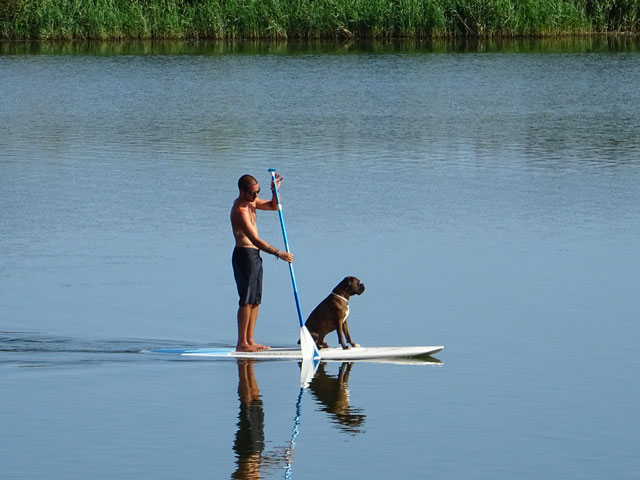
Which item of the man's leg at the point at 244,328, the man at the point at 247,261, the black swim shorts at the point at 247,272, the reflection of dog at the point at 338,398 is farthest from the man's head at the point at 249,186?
the reflection of dog at the point at 338,398

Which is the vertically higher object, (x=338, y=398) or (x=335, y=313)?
(x=335, y=313)

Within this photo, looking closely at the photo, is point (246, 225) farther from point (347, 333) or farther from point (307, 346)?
point (347, 333)

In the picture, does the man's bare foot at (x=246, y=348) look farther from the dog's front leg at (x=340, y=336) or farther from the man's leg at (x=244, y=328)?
the dog's front leg at (x=340, y=336)

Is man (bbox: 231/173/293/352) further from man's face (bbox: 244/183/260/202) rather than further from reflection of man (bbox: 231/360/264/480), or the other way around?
reflection of man (bbox: 231/360/264/480)

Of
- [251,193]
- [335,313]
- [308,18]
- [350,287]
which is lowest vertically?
[335,313]

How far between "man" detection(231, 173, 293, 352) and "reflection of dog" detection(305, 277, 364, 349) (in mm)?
434

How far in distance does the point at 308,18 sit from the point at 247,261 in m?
35.8

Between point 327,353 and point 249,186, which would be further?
point 327,353

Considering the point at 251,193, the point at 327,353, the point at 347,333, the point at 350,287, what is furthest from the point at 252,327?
the point at 251,193

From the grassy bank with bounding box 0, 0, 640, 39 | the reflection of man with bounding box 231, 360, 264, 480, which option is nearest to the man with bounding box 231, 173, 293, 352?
the reflection of man with bounding box 231, 360, 264, 480

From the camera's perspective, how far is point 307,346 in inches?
441

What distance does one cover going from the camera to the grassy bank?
45750 mm

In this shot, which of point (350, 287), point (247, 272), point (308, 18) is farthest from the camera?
point (308, 18)

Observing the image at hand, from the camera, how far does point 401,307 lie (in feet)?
42.0
